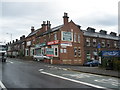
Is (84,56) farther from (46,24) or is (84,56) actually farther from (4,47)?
(4,47)

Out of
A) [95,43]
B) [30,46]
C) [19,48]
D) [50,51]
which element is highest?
[95,43]

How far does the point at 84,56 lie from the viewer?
1571 inches

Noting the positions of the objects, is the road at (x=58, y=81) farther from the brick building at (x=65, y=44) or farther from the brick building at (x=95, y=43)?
the brick building at (x=95, y=43)

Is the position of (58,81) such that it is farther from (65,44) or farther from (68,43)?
(68,43)

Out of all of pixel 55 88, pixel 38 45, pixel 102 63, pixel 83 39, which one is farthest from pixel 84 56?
pixel 55 88

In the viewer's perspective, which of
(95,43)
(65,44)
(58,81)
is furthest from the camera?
(95,43)

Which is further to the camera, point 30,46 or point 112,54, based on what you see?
point 30,46

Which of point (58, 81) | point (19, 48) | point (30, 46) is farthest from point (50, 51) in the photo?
point (19, 48)

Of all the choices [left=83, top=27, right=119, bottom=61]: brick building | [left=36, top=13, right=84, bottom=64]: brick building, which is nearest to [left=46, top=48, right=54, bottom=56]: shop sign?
[left=36, top=13, right=84, bottom=64]: brick building

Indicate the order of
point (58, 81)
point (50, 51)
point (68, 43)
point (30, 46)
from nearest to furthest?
point (58, 81) < point (68, 43) < point (50, 51) < point (30, 46)

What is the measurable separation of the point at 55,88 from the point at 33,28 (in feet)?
166

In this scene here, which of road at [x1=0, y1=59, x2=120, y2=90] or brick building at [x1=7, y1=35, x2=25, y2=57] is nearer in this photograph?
road at [x1=0, y1=59, x2=120, y2=90]

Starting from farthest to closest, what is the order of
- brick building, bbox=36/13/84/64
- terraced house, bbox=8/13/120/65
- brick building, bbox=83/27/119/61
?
brick building, bbox=83/27/119/61 → terraced house, bbox=8/13/120/65 → brick building, bbox=36/13/84/64

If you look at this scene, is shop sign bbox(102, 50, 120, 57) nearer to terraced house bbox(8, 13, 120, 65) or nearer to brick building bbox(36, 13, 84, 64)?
terraced house bbox(8, 13, 120, 65)
